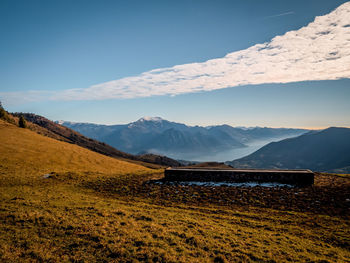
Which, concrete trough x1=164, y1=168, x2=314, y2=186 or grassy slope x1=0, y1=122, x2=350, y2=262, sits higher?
concrete trough x1=164, y1=168, x2=314, y2=186

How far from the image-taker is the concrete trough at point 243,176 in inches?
1067

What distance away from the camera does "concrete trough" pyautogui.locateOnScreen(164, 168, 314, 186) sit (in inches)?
1067

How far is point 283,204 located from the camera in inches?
792

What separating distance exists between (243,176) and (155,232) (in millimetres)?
19653

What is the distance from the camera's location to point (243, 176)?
2870 centimetres

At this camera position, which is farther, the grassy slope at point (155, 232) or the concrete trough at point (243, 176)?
the concrete trough at point (243, 176)

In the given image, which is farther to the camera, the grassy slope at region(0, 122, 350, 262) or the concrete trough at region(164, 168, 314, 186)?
the concrete trough at region(164, 168, 314, 186)

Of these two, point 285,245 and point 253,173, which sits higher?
point 253,173

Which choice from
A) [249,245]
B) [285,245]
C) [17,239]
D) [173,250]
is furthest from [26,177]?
[285,245]

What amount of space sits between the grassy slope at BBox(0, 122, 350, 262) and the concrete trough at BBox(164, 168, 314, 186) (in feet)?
32.6

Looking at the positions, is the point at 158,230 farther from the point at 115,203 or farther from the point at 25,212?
the point at 25,212

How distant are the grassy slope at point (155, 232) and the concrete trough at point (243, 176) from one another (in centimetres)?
995

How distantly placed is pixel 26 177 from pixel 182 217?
27.5m

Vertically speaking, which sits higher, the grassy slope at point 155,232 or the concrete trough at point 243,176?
the concrete trough at point 243,176
